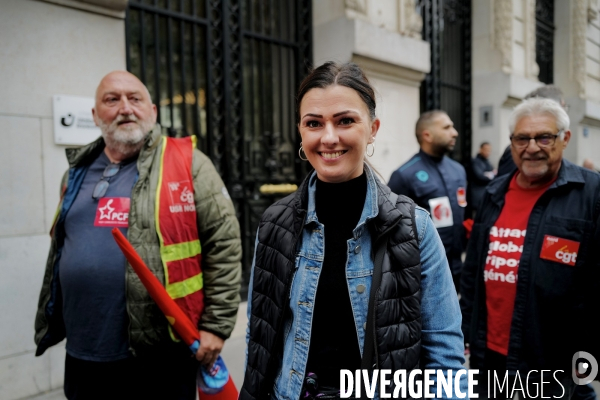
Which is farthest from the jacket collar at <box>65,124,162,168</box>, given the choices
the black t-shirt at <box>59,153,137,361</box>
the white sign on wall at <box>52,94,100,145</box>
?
the white sign on wall at <box>52,94,100,145</box>

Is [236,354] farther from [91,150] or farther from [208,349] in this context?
[91,150]

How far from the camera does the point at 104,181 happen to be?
2395mm

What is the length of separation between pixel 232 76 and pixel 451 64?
5.00m

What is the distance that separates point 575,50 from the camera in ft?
37.2

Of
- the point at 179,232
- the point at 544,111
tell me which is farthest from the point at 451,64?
the point at 179,232

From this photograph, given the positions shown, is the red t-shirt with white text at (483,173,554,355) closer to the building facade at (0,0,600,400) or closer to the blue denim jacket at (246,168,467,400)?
the blue denim jacket at (246,168,467,400)

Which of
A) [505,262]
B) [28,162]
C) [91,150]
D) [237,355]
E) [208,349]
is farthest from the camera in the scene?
[237,355]

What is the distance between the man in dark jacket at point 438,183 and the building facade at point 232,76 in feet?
3.31

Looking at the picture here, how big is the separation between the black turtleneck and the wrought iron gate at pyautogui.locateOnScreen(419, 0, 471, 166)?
604cm

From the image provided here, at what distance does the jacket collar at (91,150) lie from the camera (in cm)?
241

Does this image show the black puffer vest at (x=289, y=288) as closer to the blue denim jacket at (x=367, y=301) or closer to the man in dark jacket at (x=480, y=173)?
the blue denim jacket at (x=367, y=301)

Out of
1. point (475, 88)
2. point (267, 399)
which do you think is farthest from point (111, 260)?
point (475, 88)

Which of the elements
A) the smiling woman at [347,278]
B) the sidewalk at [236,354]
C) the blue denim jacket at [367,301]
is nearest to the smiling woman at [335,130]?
the smiling woman at [347,278]

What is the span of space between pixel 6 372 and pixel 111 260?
1.58 meters
